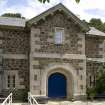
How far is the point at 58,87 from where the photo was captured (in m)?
25.8

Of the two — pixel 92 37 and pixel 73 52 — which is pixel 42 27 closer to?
pixel 73 52

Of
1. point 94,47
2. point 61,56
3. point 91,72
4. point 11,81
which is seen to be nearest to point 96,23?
point 94,47

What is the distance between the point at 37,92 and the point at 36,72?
1612mm

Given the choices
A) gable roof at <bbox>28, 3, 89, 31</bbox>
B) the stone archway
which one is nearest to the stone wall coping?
the stone archway

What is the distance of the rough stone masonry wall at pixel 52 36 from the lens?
24.8 meters

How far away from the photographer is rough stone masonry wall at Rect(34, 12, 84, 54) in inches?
978

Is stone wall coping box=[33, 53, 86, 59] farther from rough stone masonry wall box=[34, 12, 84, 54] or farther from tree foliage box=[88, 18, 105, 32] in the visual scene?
tree foliage box=[88, 18, 105, 32]

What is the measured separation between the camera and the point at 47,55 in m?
24.9

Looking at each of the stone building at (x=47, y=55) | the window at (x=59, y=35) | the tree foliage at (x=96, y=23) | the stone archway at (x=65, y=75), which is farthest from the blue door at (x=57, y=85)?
the tree foliage at (x=96, y=23)

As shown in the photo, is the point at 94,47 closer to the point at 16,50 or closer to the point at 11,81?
the point at 16,50

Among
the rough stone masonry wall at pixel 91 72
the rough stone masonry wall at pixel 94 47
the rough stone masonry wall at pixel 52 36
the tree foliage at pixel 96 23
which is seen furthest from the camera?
the tree foliage at pixel 96 23

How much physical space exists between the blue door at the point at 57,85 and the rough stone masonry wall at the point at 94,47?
3.49 metres

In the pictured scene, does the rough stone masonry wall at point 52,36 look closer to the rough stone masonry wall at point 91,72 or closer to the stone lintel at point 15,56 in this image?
the stone lintel at point 15,56

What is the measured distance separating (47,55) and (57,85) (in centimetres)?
286
